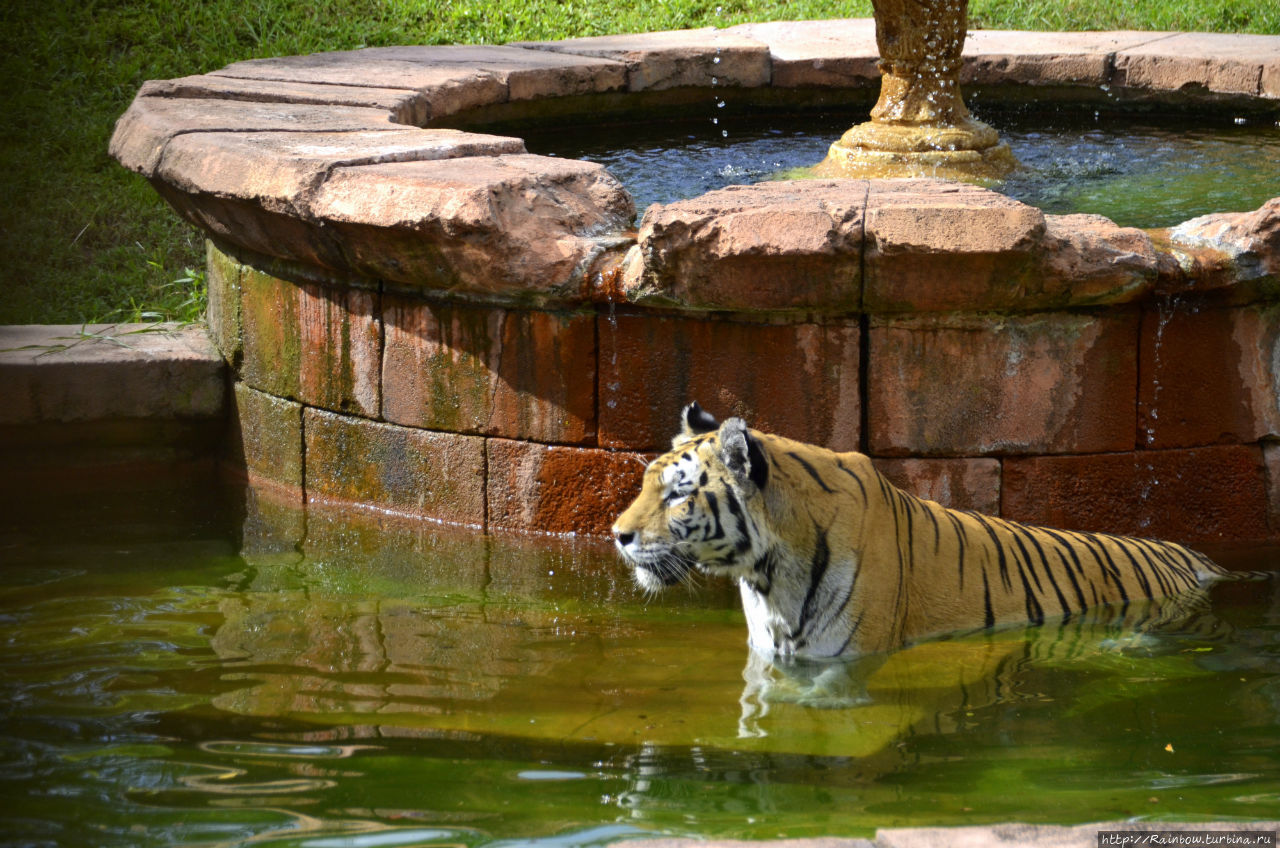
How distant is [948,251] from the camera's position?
412 centimetres

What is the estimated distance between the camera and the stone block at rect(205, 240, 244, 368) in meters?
5.54

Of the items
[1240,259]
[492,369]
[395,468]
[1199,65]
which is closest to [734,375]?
[492,369]

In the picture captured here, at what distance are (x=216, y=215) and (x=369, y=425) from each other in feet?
3.38

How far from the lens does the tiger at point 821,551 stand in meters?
3.71

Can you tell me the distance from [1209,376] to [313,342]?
10.6 ft

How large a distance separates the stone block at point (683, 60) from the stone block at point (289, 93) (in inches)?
78.6

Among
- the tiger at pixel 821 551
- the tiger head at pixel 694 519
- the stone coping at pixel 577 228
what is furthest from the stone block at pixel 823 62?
the tiger head at pixel 694 519

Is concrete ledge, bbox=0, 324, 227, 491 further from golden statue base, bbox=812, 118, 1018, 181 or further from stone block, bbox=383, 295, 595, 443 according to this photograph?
golden statue base, bbox=812, 118, 1018, 181

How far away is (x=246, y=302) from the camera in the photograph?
5.47 metres

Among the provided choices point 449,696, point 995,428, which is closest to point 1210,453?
point 995,428

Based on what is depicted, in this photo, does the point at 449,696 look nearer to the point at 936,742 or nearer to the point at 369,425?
the point at 936,742

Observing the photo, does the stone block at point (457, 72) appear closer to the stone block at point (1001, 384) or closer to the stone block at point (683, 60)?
the stone block at point (683, 60)

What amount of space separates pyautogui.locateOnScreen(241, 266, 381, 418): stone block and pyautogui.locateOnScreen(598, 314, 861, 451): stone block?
0.96m

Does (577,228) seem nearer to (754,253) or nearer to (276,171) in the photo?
(754,253)
